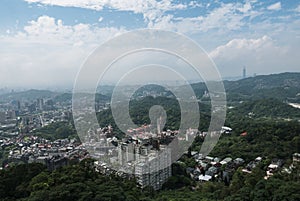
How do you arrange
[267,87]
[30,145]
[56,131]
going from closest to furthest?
1. [30,145]
2. [56,131]
3. [267,87]

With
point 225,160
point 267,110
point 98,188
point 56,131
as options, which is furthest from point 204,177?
point 267,110

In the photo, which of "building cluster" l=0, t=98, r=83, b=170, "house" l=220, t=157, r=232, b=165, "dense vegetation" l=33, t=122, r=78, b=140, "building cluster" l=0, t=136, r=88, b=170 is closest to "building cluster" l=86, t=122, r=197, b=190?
"building cluster" l=0, t=136, r=88, b=170

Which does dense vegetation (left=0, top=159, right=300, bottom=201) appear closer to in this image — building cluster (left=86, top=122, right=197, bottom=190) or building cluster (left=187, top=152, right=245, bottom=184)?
building cluster (left=86, top=122, right=197, bottom=190)

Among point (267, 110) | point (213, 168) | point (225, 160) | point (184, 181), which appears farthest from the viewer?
point (267, 110)

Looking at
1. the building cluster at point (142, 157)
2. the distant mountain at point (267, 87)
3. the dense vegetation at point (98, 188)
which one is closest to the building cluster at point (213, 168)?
the dense vegetation at point (98, 188)

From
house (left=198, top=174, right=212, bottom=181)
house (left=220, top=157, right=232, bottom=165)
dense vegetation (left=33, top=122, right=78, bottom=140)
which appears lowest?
house (left=198, top=174, right=212, bottom=181)

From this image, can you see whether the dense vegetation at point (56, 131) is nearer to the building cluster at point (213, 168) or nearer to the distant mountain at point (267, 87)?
the building cluster at point (213, 168)

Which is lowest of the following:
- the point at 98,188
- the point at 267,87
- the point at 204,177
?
the point at 204,177

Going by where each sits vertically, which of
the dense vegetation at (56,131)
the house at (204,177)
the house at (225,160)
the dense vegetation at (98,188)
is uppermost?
the dense vegetation at (98,188)

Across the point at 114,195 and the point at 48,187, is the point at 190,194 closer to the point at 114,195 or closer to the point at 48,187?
the point at 114,195

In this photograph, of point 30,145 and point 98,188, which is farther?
point 30,145

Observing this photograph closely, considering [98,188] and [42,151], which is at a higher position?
[98,188]

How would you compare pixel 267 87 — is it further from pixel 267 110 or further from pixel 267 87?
pixel 267 110
